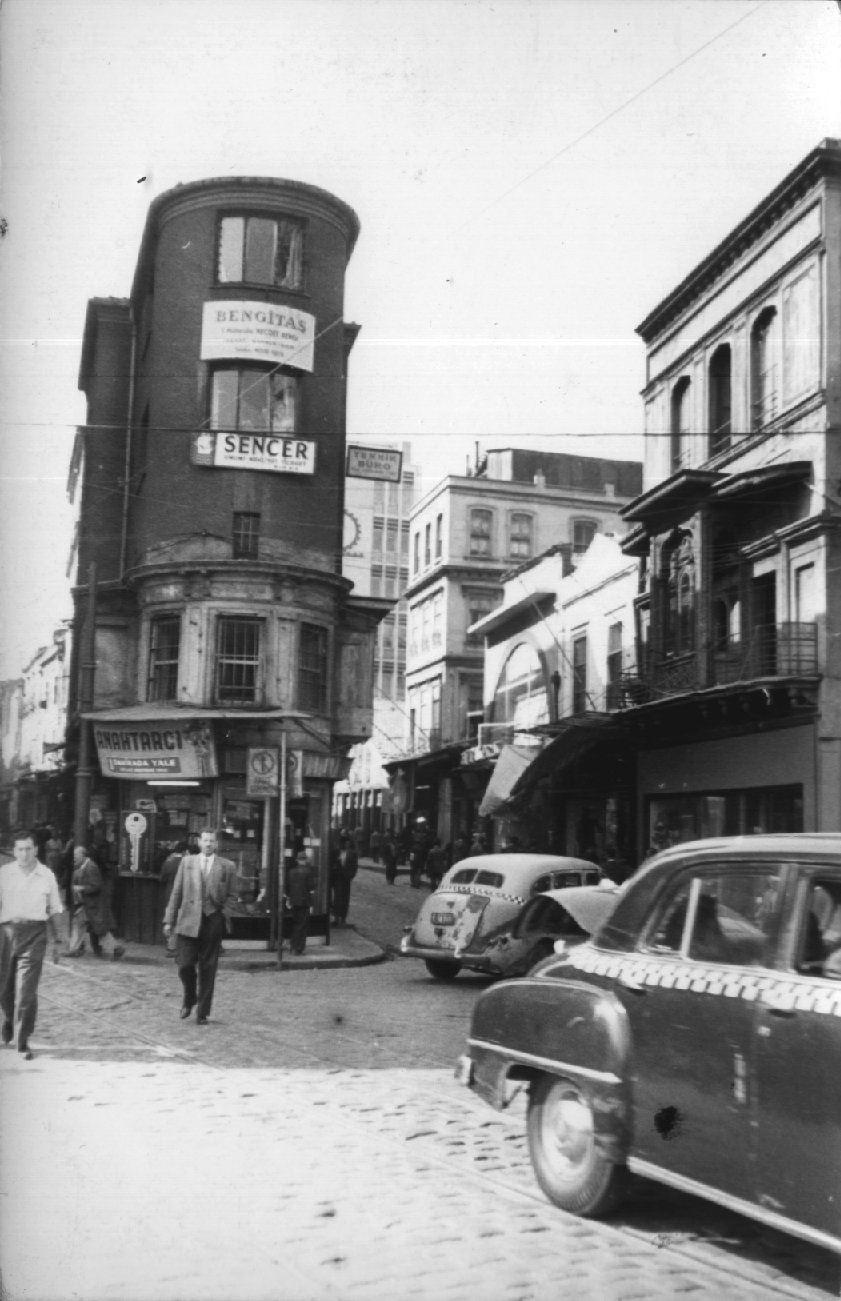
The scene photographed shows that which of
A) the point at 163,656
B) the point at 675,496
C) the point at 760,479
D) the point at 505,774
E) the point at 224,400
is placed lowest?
the point at 505,774

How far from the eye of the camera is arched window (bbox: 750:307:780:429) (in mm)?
24516

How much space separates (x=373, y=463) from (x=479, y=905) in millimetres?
12610

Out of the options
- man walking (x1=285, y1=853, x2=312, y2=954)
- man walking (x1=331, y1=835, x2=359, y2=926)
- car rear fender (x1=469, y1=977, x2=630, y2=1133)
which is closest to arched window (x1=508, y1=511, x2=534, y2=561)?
man walking (x1=331, y1=835, x2=359, y2=926)

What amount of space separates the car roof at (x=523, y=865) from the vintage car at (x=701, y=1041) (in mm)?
10493

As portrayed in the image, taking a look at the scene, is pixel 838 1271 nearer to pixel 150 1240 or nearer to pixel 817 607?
pixel 150 1240

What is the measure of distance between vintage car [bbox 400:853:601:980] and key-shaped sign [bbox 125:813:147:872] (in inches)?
323

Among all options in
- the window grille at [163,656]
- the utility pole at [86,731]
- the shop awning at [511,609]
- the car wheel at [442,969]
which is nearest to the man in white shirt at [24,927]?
the car wheel at [442,969]

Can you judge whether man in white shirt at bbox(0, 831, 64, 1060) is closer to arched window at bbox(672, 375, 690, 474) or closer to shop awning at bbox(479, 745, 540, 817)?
shop awning at bbox(479, 745, 540, 817)

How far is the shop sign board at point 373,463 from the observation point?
27.4 m

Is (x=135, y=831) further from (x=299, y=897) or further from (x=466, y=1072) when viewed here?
(x=466, y=1072)

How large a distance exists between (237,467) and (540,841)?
1390 cm

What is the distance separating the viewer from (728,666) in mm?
25469

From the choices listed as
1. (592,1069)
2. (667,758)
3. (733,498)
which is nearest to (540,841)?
(667,758)

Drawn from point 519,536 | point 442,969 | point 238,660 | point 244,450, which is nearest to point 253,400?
point 244,450
